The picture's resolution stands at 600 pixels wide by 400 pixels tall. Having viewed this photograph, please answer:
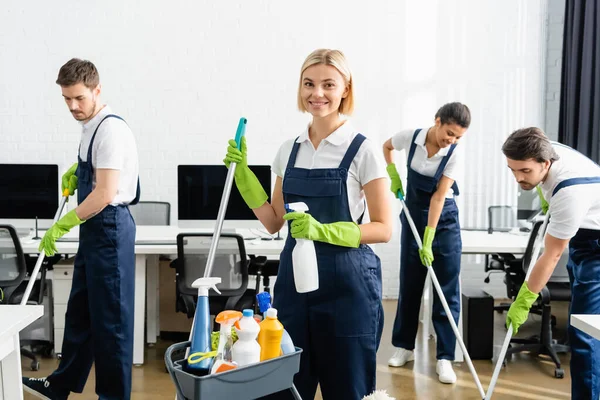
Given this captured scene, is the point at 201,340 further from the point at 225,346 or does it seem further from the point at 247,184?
the point at 247,184

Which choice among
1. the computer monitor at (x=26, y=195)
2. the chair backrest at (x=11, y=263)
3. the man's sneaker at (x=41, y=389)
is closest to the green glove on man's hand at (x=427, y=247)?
the man's sneaker at (x=41, y=389)

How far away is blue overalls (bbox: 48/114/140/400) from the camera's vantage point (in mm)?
2654

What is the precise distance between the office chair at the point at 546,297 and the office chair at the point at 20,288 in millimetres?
2677

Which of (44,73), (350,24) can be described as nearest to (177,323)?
(44,73)

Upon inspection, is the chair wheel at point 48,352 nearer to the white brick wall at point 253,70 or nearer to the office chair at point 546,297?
the white brick wall at point 253,70

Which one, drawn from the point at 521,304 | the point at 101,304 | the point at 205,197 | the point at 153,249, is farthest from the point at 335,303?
the point at 205,197

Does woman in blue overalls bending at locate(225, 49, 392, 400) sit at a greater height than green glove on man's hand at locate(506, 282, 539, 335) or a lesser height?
greater

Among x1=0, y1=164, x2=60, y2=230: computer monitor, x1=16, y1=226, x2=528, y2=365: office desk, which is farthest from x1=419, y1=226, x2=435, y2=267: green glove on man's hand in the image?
x1=0, y1=164, x2=60, y2=230: computer monitor

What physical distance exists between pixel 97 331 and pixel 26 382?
0.43 metres

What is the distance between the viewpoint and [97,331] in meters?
2.72

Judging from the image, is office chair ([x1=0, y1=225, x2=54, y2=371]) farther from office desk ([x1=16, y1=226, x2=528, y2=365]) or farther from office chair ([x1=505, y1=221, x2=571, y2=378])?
office chair ([x1=505, y1=221, x2=571, y2=378])

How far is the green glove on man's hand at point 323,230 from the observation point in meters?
1.75

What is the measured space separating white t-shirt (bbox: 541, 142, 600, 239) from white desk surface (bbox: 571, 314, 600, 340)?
412mm

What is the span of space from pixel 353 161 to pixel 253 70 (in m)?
3.65
